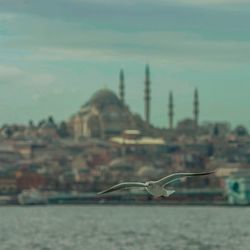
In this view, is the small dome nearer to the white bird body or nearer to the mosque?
the mosque

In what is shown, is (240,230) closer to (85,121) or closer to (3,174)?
(3,174)

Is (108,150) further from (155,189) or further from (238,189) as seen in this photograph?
(155,189)

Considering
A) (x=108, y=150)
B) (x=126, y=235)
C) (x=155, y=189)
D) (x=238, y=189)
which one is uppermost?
(x=108, y=150)

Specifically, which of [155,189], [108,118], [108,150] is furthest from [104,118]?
[155,189]

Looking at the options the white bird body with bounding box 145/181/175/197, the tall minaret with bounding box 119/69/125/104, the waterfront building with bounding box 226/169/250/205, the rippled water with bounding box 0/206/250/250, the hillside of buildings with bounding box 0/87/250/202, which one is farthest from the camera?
the tall minaret with bounding box 119/69/125/104

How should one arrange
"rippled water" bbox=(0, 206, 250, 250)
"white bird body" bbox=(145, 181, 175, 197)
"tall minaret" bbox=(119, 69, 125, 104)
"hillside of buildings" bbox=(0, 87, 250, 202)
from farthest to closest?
"tall minaret" bbox=(119, 69, 125, 104)
"hillside of buildings" bbox=(0, 87, 250, 202)
"rippled water" bbox=(0, 206, 250, 250)
"white bird body" bbox=(145, 181, 175, 197)

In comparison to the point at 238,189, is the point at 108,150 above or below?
above

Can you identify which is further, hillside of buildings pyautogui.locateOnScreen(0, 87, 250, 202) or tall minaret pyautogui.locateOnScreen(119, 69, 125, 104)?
tall minaret pyautogui.locateOnScreen(119, 69, 125, 104)

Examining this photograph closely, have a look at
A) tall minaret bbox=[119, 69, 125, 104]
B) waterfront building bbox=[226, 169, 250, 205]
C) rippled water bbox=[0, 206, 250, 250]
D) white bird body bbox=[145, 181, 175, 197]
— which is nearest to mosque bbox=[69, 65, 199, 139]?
tall minaret bbox=[119, 69, 125, 104]

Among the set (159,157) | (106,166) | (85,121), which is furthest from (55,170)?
(85,121)
